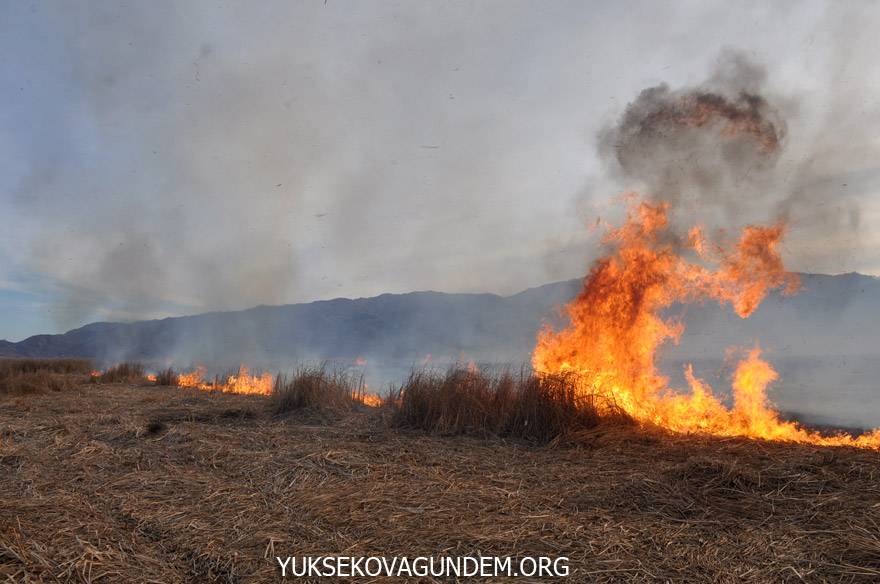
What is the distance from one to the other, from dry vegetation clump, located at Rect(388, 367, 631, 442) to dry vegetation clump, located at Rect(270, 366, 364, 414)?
194cm

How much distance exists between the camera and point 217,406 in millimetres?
10305

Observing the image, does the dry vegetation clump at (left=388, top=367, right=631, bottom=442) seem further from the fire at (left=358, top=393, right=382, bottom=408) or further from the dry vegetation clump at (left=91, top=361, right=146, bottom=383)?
the dry vegetation clump at (left=91, top=361, right=146, bottom=383)

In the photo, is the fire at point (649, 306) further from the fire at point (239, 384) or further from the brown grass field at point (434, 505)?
the fire at point (239, 384)

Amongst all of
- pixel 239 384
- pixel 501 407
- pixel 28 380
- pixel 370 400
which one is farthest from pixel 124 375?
pixel 501 407

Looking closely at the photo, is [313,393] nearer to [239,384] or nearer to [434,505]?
[434,505]

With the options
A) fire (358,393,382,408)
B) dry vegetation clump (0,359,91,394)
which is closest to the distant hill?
dry vegetation clump (0,359,91,394)

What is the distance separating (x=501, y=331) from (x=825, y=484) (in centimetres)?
8605

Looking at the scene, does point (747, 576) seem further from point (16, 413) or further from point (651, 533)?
point (16, 413)

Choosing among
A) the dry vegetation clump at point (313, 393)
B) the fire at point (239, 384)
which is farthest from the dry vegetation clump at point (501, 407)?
the fire at point (239, 384)

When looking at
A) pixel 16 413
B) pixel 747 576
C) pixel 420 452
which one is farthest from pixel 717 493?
pixel 16 413

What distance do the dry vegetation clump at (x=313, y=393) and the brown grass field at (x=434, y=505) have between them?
8.28ft

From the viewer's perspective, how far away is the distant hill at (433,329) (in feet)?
206

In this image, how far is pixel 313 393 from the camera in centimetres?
970

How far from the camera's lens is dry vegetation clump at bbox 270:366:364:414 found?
961 cm
